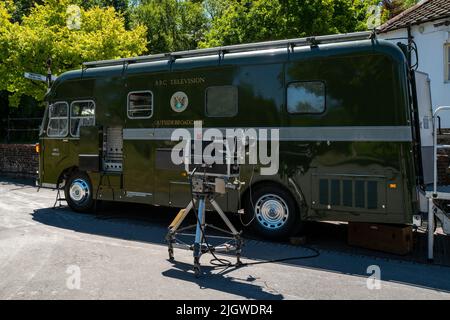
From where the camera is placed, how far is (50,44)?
1841 centimetres

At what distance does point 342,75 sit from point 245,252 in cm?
323

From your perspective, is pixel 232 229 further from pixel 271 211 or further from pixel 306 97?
pixel 306 97

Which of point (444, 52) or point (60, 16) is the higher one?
point (60, 16)

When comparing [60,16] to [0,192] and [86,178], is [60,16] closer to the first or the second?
[0,192]

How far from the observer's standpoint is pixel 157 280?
6.08m

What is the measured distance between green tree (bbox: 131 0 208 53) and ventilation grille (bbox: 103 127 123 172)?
26.9 metres

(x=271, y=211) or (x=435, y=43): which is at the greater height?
(x=435, y=43)

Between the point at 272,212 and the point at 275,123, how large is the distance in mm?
1545

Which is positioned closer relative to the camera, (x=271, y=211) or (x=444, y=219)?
(x=444, y=219)

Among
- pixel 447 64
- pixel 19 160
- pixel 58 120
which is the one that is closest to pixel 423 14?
pixel 447 64

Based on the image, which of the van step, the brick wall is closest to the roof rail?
the van step

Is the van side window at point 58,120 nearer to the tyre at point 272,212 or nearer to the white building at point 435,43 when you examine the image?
the tyre at point 272,212

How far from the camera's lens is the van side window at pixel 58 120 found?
11.1m
